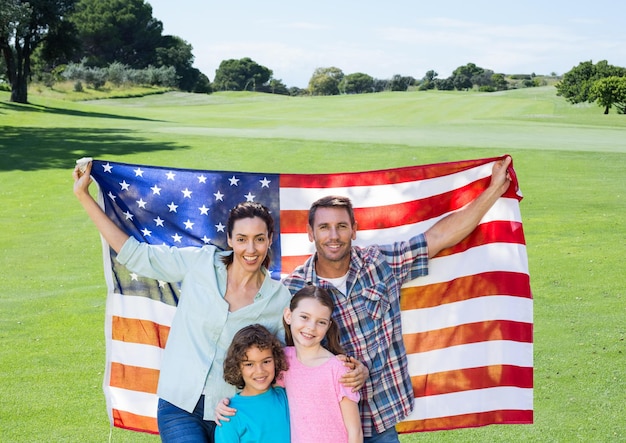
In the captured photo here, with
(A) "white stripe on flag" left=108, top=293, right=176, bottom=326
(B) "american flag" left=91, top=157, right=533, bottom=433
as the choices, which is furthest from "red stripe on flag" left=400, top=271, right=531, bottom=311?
(A) "white stripe on flag" left=108, top=293, right=176, bottom=326

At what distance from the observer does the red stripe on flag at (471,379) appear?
496 cm

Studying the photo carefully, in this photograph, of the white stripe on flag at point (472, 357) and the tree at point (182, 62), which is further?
the tree at point (182, 62)

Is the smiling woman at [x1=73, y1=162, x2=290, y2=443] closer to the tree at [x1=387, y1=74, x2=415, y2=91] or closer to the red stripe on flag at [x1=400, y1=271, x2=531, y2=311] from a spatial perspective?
the red stripe on flag at [x1=400, y1=271, x2=531, y2=311]

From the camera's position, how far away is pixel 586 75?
63.0 meters

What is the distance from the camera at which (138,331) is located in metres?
5.14

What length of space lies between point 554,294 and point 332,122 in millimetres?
26576

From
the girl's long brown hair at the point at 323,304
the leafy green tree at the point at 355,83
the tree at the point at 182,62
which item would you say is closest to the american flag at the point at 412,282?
the girl's long brown hair at the point at 323,304

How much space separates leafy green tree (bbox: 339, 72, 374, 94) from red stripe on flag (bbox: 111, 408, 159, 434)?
115 m

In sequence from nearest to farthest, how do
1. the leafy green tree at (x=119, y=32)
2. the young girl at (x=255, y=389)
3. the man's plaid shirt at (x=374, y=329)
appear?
the young girl at (x=255, y=389) < the man's plaid shirt at (x=374, y=329) < the leafy green tree at (x=119, y=32)

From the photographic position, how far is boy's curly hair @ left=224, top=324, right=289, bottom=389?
377 centimetres

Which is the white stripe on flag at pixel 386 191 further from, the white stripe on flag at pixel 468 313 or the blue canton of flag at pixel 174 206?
the white stripe on flag at pixel 468 313

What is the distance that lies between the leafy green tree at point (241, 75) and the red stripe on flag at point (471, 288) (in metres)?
125

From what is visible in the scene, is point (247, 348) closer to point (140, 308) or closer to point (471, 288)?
point (140, 308)

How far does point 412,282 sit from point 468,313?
1.31 ft
